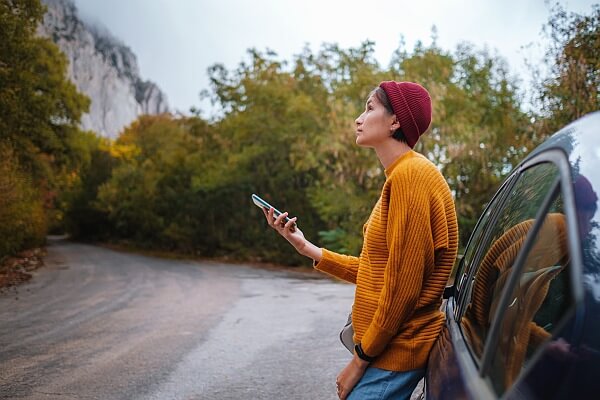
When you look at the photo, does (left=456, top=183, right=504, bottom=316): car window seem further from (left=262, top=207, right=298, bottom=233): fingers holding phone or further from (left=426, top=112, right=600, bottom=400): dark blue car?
(left=262, top=207, right=298, bottom=233): fingers holding phone

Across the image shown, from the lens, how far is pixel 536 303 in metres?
1.62

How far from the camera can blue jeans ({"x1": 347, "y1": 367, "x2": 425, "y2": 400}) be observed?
1973mm

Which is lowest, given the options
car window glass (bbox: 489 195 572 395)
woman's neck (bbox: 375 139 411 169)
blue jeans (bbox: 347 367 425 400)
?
blue jeans (bbox: 347 367 425 400)

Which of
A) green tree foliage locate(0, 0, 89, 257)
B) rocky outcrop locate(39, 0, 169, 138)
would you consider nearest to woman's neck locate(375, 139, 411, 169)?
green tree foliage locate(0, 0, 89, 257)

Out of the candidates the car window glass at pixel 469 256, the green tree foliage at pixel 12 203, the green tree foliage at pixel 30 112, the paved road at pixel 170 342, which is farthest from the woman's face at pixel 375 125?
the green tree foliage at pixel 12 203

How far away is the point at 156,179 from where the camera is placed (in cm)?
3384

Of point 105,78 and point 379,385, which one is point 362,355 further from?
point 105,78

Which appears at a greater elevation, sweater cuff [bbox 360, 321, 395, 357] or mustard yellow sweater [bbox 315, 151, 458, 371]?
mustard yellow sweater [bbox 315, 151, 458, 371]

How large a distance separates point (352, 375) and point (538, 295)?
0.67m

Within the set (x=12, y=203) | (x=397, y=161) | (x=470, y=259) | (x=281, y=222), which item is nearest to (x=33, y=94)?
(x=12, y=203)

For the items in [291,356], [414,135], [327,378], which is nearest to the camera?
[414,135]

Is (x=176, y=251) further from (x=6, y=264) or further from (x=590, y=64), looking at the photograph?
(x=590, y=64)

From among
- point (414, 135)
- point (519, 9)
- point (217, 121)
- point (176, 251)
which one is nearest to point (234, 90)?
point (217, 121)

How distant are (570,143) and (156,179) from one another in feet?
111
